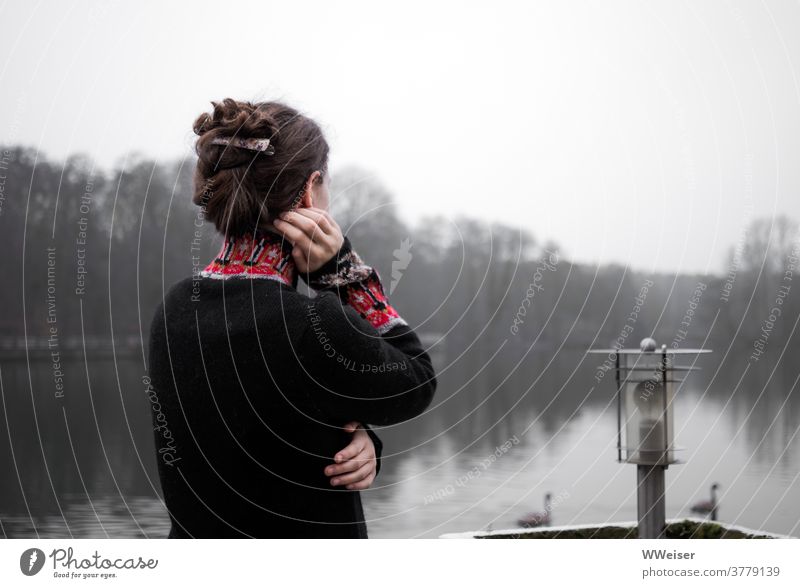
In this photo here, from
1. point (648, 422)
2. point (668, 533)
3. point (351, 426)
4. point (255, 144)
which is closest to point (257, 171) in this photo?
point (255, 144)

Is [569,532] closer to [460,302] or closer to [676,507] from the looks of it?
[676,507]

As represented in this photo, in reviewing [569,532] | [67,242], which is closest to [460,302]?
[67,242]

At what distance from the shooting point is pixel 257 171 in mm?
1472

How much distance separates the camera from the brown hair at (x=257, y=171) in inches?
57.7

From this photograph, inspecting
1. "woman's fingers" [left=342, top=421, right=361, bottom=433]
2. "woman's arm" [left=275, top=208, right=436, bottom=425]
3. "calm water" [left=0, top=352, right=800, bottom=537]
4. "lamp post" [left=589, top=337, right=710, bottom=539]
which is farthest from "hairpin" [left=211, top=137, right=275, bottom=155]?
"calm water" [left=0, top=352, right=800, bottom=537]

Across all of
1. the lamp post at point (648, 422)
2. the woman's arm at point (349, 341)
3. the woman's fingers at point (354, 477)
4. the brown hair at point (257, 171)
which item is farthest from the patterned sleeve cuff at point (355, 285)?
the lamp post at point (648, 422)

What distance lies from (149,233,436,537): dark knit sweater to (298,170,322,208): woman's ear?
0.25 ft

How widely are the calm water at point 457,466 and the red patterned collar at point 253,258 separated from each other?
3.25 metres

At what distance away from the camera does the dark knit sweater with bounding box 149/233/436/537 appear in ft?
4.59

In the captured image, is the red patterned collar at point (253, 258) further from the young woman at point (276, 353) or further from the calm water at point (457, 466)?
the calm water at point (457, 466)
